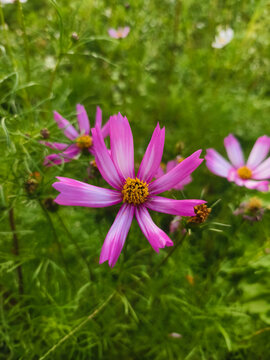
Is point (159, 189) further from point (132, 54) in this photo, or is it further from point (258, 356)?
point (132, 54)

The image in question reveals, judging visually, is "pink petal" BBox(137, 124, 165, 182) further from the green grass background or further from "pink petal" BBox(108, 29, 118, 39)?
"pink petal" BBox(108, 29, 118, 39)

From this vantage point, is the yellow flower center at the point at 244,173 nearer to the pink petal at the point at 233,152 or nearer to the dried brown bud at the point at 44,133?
the pink petal at the point at 233,152

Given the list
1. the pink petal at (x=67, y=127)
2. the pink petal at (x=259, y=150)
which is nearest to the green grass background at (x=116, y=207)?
the pink petal at (x=67, y=127)

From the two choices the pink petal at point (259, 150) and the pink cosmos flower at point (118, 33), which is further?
the pink cosmos flower at point (118, 33)

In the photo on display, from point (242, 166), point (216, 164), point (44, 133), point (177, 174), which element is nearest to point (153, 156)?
point (177, 174)

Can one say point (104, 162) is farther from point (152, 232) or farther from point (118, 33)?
point (118, 33)

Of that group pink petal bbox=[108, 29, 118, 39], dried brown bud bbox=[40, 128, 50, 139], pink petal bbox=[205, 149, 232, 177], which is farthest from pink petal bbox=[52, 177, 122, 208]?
pink petal bbox=[108, 29, 118, 39]
